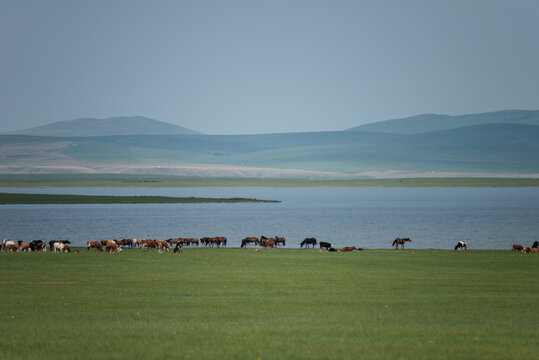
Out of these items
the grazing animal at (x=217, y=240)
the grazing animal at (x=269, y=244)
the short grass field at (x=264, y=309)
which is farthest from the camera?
the grazing animal at (x=217, y=240)

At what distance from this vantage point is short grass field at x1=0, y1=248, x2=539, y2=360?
46.5ft

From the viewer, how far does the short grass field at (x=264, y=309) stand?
14172 mm

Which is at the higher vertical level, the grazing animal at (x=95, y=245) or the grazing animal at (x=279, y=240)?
the grazing animal at (x=95, y=245)

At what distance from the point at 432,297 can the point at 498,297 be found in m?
1.84

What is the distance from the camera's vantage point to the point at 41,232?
2336 inches

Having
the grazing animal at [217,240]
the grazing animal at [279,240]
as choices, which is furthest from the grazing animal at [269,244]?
the grazing animal at [217,240]

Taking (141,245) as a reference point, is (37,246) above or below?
above

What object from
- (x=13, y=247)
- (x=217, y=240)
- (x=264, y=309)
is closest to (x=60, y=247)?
(x=13, y=247)

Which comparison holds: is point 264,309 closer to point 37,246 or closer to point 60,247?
point 60,247

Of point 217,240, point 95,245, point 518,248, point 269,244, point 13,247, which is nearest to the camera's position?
point 13,247

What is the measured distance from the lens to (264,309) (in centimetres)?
1953

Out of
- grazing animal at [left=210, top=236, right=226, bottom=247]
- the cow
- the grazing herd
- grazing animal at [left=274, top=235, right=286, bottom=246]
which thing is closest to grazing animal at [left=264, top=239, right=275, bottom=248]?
the grazing herd

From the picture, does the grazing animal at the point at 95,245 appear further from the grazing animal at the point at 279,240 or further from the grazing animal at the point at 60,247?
the grazing animal at the point at 279,240

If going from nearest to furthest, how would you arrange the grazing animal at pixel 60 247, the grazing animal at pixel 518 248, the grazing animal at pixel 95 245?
the grazing animal at pixel 60 247
the grazing animal at pixel 95 245
the grazing animal at pixel 518 248
